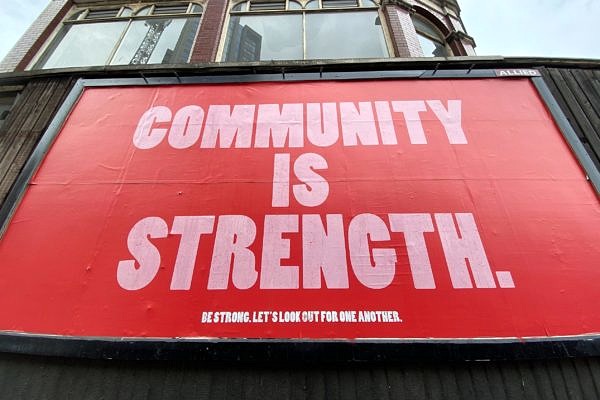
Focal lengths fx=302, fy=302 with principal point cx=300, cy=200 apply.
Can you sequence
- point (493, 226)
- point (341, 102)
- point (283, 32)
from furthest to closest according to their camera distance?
1. point (283, 32)
2. point (341, 102)
3. point (493, 226)

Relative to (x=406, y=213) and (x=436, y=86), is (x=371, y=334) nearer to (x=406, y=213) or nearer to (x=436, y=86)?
(x=406, y=213)

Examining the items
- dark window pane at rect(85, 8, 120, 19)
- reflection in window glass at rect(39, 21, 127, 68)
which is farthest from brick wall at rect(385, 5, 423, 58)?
dark window pane at rect(85, 8, 120, 19)

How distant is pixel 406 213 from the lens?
4047mm

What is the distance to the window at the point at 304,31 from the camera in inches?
259

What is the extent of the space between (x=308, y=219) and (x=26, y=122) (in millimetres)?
5198

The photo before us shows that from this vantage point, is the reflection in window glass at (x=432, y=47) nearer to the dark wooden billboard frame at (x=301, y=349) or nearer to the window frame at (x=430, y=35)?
the window frame at (x=430, y=35)

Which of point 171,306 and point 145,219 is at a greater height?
point 145,219

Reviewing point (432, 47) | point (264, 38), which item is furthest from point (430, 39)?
point (264, 38)

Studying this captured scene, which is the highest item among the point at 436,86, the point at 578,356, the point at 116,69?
the point at 116,69

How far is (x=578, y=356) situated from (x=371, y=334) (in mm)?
2176

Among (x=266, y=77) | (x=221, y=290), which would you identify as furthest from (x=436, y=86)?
(x=221, y=290)

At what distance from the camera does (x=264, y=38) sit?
6949 mm

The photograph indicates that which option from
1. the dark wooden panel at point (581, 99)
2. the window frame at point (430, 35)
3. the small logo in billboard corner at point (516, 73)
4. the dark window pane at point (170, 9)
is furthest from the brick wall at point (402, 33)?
the dark window pane at point (170, 9)

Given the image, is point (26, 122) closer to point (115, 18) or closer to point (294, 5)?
point (115, 18)
